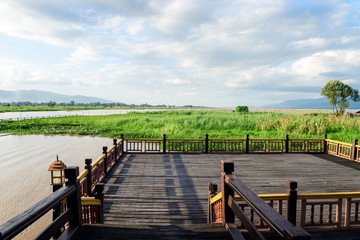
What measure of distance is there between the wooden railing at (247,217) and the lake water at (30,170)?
6.87 meters

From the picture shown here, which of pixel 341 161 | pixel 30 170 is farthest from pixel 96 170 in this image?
pixel 341 161

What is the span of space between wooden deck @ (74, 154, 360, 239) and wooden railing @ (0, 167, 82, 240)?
0.27m

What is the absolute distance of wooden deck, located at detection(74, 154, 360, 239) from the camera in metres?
3.00

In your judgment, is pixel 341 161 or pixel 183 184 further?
pixel 341 161

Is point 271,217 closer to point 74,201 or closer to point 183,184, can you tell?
point 74,201

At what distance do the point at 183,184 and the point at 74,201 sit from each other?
14.8ft

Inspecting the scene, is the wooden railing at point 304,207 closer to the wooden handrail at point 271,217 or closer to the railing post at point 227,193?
the railing post at point 227,193

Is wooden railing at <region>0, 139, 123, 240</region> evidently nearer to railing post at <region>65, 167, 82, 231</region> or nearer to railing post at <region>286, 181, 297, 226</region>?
railing post at <region>65, 167, 82, 231</region>

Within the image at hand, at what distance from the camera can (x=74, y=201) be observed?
272 cm

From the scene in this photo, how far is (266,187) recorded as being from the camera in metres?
6.53

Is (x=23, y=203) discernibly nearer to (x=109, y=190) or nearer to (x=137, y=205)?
(x=109, y=190)

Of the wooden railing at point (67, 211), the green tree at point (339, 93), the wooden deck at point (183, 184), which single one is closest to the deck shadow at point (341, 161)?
the wooden deck at point (183, 184)

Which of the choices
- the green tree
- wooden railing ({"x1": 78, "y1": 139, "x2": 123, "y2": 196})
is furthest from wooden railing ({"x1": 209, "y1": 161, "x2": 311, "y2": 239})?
the green tree

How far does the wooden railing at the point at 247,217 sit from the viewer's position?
4.56ft
